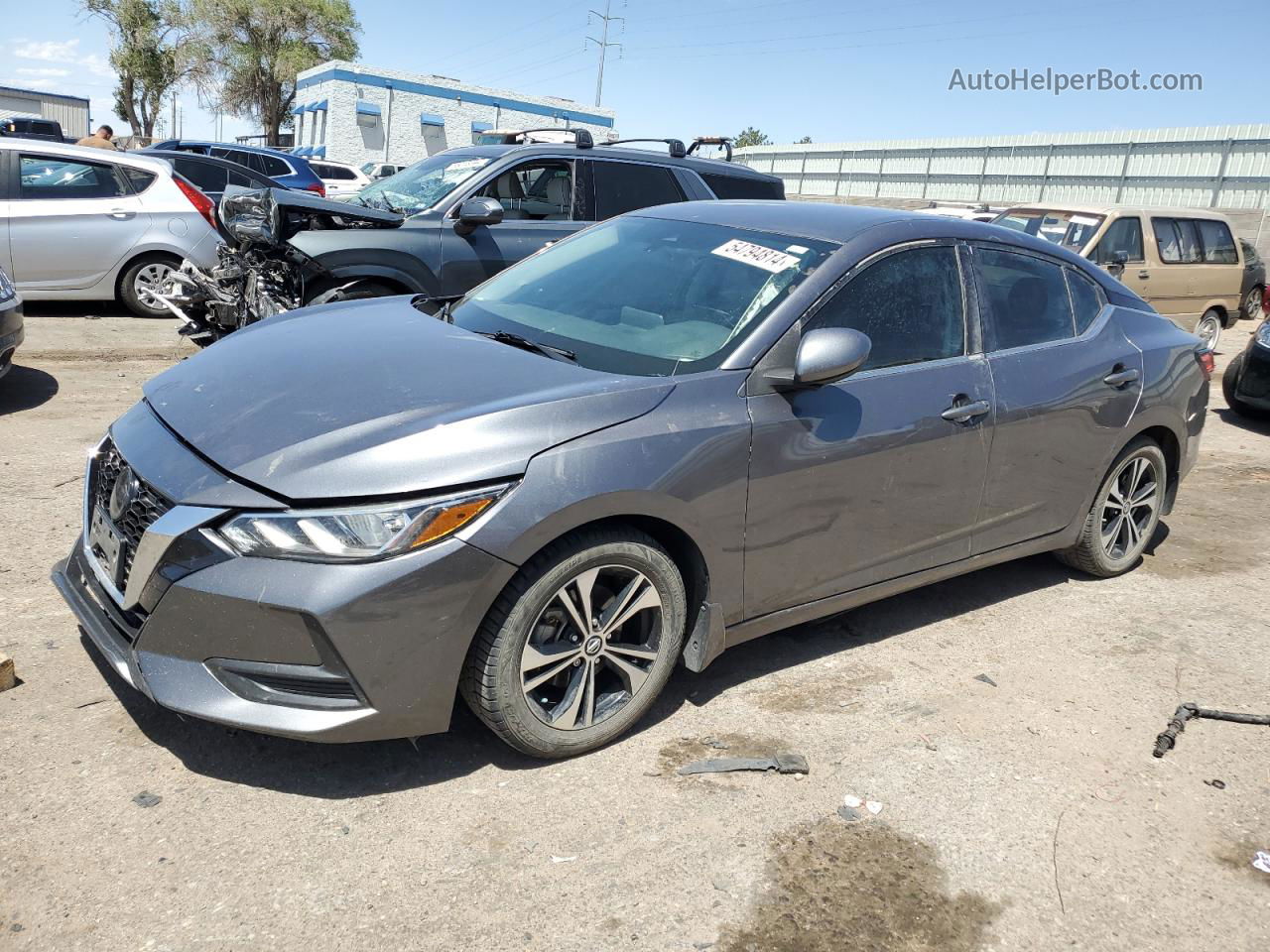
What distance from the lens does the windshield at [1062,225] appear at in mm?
11992

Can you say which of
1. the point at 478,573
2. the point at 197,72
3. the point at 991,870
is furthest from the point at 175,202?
the point at 197,72

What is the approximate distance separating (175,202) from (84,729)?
801 centimetres

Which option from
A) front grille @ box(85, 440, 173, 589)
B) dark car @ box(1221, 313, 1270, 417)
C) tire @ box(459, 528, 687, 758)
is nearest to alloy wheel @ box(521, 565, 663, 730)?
tire @ box(459, 528, 687, 758)

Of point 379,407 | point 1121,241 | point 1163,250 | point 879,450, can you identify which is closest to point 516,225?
point 879,450

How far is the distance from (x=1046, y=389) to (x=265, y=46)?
5644 centimetres

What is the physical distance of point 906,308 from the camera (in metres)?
3.98

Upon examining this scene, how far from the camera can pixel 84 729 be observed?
10.6ft

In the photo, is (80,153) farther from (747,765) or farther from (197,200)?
(747,765)

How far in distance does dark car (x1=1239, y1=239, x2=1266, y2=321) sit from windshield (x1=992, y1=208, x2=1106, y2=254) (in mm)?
2981

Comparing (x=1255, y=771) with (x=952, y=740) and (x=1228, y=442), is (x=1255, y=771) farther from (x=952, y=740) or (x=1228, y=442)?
(x=1228, y=442)

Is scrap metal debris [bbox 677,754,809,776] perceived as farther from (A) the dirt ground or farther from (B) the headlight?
(B) the headlight

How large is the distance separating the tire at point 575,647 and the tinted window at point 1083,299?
8.20 feet

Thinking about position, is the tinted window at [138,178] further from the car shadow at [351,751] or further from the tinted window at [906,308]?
the tinted window at [906,308]

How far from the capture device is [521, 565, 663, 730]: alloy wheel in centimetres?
311
